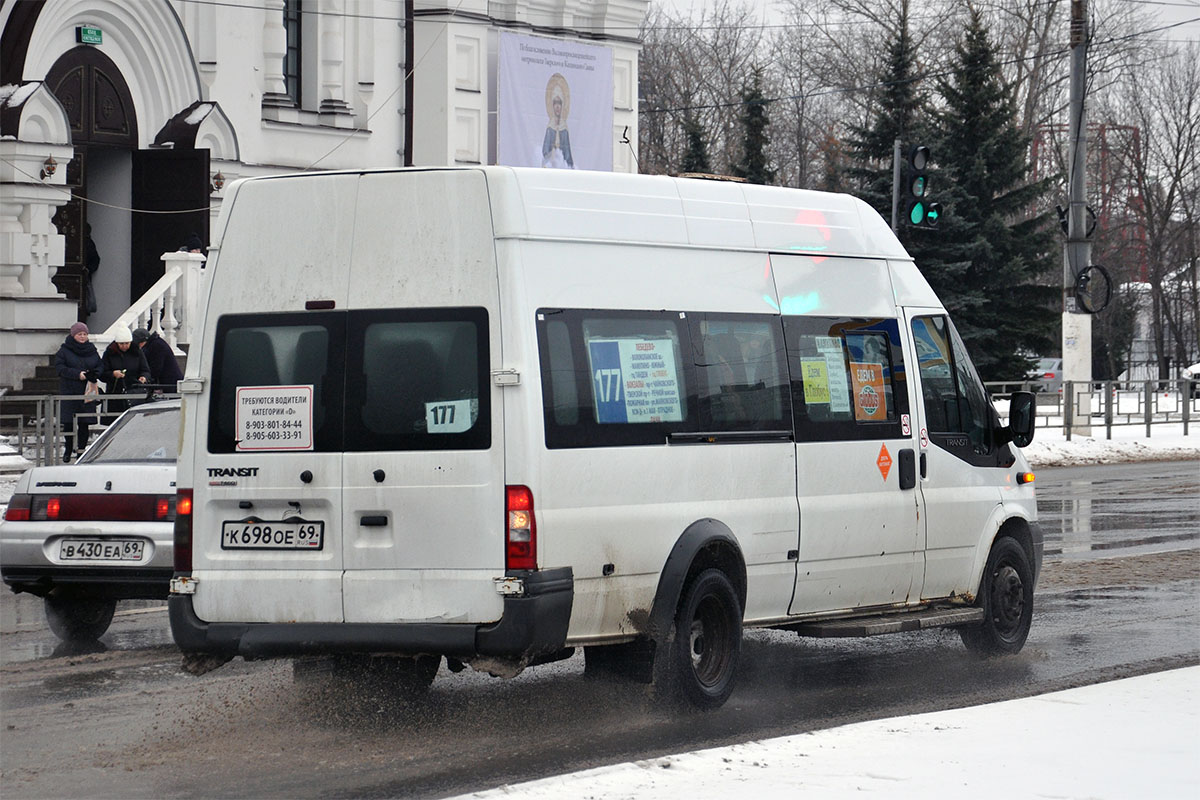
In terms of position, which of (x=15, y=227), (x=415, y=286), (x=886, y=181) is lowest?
(x=415, y=286)

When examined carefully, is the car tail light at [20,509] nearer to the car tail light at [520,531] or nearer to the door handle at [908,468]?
A: the car tail light at [520,531]

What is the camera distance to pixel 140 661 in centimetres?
955

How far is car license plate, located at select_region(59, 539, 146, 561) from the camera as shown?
10.2m

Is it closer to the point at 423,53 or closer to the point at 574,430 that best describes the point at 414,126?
the point at 423,53

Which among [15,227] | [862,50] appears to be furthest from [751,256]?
[862,50]

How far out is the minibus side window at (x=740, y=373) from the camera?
8320 mm

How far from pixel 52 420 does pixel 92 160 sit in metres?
9.96

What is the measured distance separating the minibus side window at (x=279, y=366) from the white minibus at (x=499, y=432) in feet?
0.04

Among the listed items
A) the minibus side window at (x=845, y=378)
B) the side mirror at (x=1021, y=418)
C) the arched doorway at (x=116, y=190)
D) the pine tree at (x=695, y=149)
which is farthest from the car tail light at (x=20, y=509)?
the pine tree at (x=695, y=149)

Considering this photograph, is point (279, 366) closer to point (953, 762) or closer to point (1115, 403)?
point (953, 762)

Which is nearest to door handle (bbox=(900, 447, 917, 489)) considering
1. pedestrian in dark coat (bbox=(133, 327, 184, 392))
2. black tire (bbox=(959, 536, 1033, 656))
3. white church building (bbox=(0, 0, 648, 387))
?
black tire (bbox=(959, 536, 1033, 656))

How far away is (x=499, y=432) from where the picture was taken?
735 centimetres

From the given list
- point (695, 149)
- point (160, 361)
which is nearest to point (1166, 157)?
point (695, 149)

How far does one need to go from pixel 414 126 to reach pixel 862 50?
3452cm
